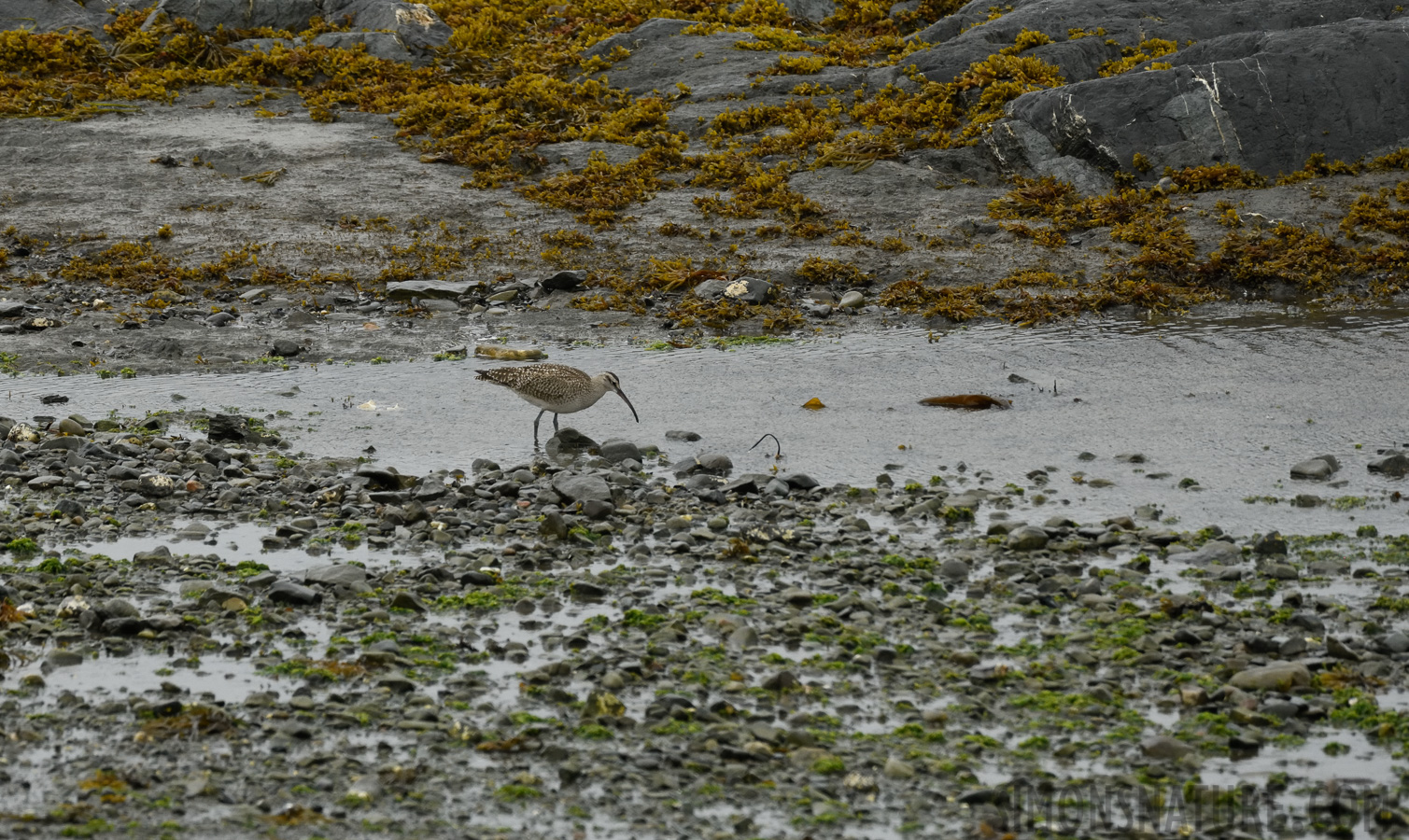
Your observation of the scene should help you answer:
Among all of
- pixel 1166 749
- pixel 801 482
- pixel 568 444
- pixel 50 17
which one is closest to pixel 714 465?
pixel 801 482

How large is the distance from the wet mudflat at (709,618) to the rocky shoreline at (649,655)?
0.02 meters

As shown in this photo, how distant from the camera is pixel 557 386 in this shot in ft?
36.5

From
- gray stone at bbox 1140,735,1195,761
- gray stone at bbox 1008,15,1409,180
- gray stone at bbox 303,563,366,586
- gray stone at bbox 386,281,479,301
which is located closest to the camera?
gray stone at bbox 1140,735,1195,761

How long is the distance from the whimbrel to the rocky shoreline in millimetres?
1586

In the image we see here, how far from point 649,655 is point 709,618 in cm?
59

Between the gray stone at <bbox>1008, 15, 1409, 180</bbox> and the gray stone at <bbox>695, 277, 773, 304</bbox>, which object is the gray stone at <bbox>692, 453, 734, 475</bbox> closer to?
the gray stone at <bbox>695, 277, 773, 304</bbox>

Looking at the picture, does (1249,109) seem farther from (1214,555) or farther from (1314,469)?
(1214,555)

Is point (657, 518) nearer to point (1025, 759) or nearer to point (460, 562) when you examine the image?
point (460, 562)

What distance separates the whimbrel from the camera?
11.1 m

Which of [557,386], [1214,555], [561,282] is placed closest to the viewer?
[1214,555]

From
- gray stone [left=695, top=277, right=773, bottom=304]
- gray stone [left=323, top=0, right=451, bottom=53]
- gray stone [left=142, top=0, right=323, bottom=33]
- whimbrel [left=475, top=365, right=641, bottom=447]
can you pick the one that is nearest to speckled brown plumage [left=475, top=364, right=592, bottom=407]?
whimbrel [left=475, top=365, right=641, bottom=447]

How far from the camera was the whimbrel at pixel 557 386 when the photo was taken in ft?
36.5

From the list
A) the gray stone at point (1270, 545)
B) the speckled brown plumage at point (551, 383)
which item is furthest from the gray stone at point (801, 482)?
the gray stone at point (1270, 545)

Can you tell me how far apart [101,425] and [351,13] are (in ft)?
59.6
